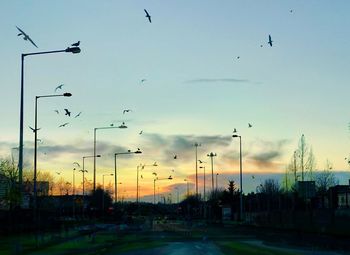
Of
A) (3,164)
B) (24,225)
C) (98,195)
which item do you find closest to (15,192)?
(24,225)

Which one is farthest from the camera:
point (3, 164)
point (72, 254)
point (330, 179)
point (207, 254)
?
point (330, 179)

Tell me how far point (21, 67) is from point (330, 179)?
99104 mm

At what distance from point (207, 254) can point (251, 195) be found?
162884 mm

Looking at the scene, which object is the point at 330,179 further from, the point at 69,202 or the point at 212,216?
the point at 69,202

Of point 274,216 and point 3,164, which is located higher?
point 3,164

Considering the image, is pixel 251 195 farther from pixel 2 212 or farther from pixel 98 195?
pixel 2 212

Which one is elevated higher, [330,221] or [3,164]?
[3,164]

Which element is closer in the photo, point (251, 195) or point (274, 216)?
point (274, 216)

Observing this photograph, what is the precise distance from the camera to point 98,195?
158m

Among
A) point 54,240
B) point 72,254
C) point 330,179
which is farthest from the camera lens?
point 330,179

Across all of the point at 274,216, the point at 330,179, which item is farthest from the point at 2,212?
→ the point at 330,179

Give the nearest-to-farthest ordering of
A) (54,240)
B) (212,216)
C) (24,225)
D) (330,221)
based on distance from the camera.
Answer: (54,240) → (24,225) → (330,221) → (212,216)

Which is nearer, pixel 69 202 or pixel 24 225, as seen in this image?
pixel 24 225

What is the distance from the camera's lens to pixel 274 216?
8369 centimetres
